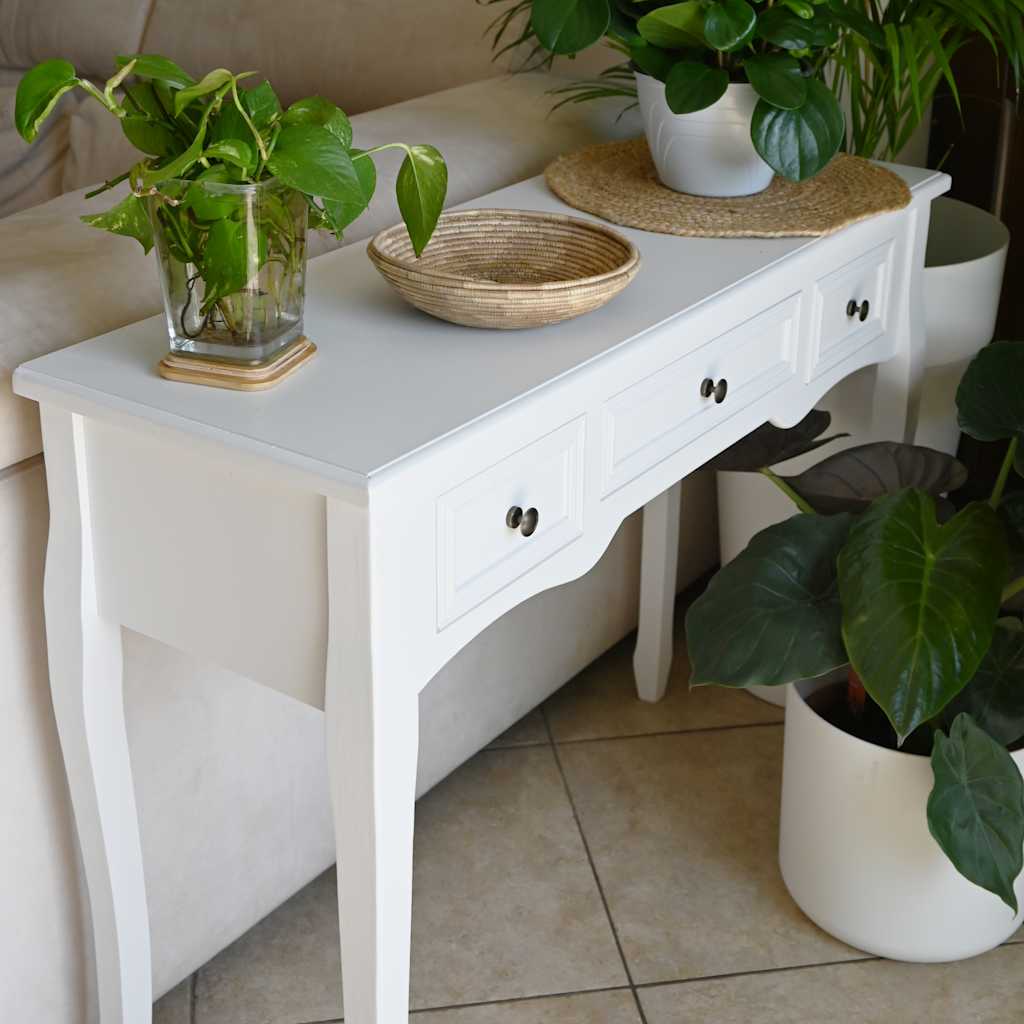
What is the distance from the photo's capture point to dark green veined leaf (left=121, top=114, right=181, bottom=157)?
95 centimetres

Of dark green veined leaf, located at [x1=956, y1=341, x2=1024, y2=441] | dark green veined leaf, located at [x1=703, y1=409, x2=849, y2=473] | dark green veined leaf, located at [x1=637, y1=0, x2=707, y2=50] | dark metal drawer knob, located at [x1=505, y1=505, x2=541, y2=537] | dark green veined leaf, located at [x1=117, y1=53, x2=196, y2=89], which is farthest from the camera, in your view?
dark green veined leaf, located at [x1=703, y1=409, x2=849, y2=473]

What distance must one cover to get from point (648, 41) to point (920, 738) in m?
0.74

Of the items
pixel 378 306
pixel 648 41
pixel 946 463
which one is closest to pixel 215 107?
pixel 378 306

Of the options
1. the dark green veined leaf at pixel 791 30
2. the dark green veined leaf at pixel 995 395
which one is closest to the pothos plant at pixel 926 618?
the dark green veined leaf at pixel 995 395

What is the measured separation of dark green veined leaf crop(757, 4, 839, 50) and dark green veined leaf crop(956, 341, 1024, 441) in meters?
0.35

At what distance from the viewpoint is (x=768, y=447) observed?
1.49 metres

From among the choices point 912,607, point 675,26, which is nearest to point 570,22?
point 675,26

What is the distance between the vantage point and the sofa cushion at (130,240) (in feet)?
3.44

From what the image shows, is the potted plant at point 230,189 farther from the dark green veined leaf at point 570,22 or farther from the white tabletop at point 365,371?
the dark green veined leaf at point 570,22

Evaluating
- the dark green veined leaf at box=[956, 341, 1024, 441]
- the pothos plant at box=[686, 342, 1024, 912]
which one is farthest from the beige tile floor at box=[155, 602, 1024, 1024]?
the dark green veined leaf at box=[956, 341, 1024, 441]

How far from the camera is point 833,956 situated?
149 cm

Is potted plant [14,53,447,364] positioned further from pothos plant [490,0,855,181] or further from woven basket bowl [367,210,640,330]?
pothos plant [490,0,855,181]

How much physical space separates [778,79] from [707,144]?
129 mm

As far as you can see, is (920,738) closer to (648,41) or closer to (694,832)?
(694,832)
